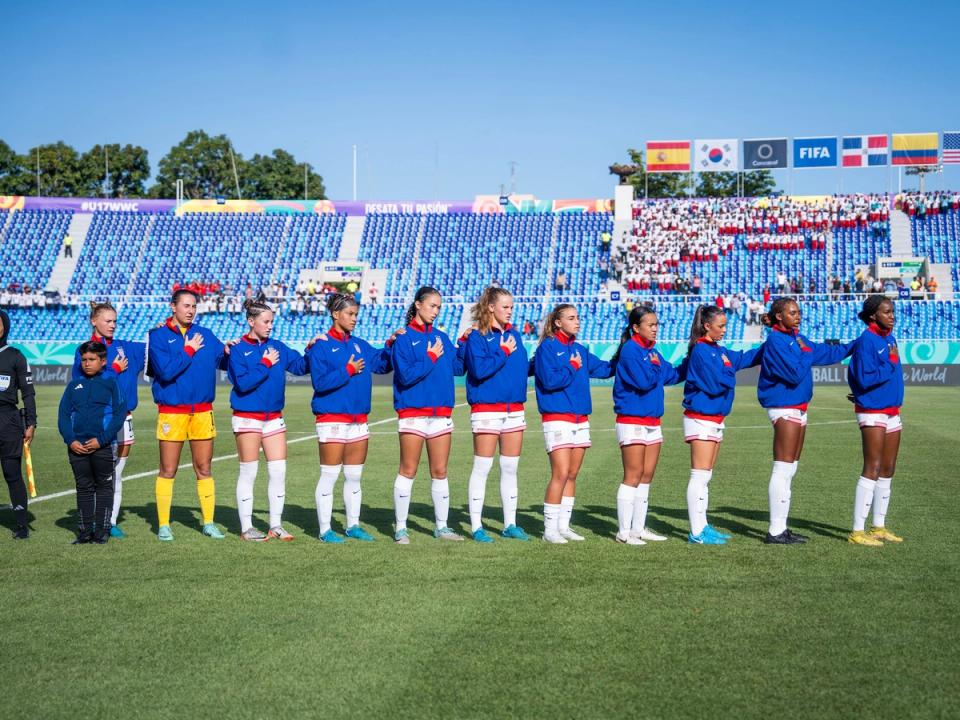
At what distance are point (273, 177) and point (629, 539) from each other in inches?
3054

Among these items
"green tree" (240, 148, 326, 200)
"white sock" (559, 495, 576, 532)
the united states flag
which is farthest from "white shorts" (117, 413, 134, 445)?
"green tree" (240, 148, 326, 200)

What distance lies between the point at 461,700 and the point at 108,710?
69.7 inches

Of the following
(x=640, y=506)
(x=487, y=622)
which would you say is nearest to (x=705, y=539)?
(x=640, y=506)

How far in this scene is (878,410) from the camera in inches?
376

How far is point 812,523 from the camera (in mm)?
10367

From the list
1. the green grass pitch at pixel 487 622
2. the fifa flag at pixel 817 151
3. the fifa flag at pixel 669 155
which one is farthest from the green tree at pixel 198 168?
the green grass pitch at pixel 487 622

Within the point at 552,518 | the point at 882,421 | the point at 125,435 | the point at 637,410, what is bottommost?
the point at 552,518

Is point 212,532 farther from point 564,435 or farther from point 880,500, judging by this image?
point 880,500

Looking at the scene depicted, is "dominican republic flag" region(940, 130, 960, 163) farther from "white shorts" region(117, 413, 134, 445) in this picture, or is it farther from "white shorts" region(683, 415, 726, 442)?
"white shorts" region(117, 413, 134, 445)

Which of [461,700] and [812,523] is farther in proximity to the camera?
[812,523]

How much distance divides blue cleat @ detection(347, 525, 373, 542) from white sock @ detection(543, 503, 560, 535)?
1.60m

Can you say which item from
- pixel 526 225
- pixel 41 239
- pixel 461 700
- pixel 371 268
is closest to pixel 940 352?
pixel 526 225

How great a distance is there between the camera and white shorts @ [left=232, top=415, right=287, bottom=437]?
9.67 meters

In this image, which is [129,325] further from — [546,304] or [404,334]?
[404,334]
